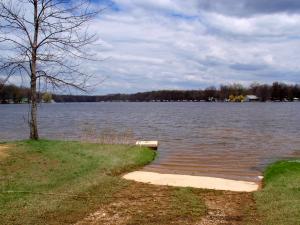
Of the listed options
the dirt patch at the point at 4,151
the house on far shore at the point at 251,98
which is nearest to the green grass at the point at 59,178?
the dirt patch at the point at 4,151

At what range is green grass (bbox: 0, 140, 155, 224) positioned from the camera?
8.73 metres

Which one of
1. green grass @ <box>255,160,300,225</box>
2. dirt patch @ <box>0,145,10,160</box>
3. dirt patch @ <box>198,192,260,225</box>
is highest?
dirt patch @ <box>0,145,10,160</box>

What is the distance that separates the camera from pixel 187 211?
895cm

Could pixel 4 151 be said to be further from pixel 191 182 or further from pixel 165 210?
pixel 165 210

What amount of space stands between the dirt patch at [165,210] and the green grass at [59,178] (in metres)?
0.42

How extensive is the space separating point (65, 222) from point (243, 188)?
5923 millimetres

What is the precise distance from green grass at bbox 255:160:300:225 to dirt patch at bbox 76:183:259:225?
255 millimetres

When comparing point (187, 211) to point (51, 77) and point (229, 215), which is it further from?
point (51, 77)

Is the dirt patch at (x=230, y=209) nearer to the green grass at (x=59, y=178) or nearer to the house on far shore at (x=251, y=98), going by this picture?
the green grass at (x=59, y=178)

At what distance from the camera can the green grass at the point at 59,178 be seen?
8734 mm

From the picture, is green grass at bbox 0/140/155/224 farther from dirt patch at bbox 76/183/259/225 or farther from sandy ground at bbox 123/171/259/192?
sandy ground at bbox 123/171/259/192

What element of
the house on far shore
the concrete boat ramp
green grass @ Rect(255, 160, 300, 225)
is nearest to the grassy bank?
green grass @ Rect(255, 160, 300, 225)

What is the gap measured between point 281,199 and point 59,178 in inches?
238

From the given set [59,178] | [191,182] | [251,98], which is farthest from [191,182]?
[251,98]
